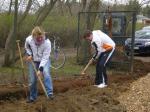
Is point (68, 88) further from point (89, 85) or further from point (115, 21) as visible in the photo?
point (115, 21)

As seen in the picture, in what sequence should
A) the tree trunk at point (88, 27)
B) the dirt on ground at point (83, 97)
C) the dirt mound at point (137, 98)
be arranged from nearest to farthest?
1. the dirt on ground at point (83, 97)
2. the dirt mound at point (137, 98)
3. the tree trunk at point (88, 27)

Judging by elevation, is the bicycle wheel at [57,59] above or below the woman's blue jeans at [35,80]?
below

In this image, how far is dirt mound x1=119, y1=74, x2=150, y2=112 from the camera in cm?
1147

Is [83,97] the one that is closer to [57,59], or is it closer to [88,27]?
[57,59]

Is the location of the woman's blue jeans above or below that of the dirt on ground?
above

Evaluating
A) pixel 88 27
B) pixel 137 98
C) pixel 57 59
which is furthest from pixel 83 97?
pixel 88 27

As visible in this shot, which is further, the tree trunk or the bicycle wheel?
the tree trunk

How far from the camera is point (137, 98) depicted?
479 inches

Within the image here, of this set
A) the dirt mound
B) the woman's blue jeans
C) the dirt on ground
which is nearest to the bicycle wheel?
the dirt on ground

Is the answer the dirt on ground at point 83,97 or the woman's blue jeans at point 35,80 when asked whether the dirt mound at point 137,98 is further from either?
the woman's blue jeans at point 35,80

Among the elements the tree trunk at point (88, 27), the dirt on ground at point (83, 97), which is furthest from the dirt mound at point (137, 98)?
the tree trunk at point (88, 27)

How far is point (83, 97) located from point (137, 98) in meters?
1.46

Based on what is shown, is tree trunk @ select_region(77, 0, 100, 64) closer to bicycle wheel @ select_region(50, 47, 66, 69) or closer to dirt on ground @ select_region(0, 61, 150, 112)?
bicycle wheel @ select_region(50, 47, 66, 69)

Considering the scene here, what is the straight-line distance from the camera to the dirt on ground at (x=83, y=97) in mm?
10320
